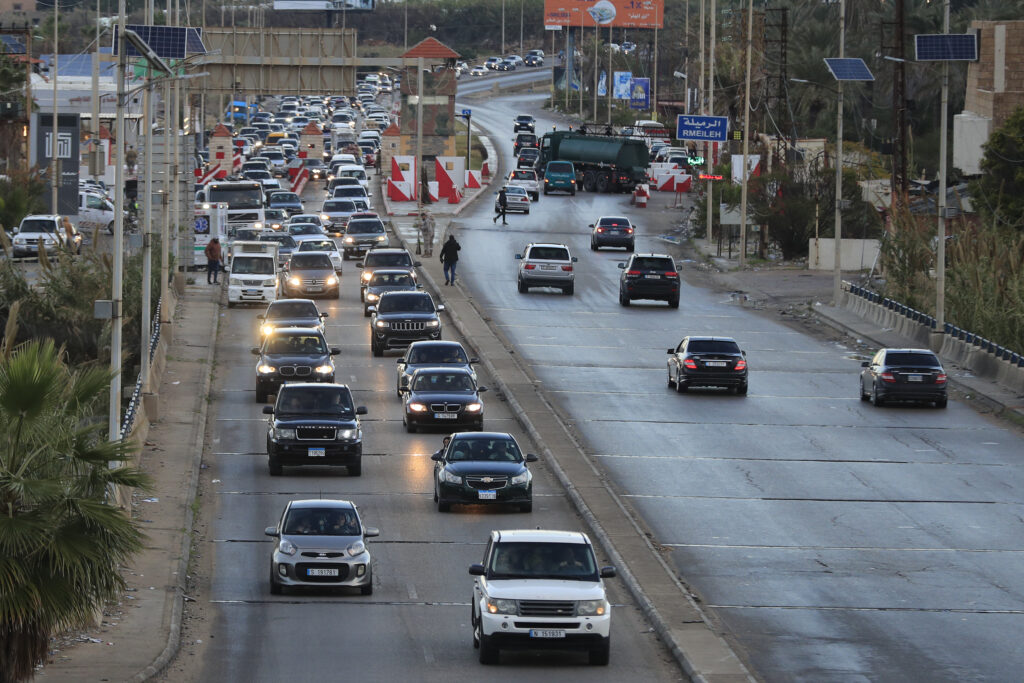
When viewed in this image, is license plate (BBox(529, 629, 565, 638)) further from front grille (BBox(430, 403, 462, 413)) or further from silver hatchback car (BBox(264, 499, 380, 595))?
front grille (BBox(430, 403, 462, 413))

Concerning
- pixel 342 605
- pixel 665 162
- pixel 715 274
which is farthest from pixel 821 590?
pixel 665 162

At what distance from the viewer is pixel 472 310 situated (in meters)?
56.0

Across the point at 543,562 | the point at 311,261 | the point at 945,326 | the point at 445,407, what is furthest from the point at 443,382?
the point at 311,261

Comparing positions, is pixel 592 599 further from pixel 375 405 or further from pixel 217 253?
pixel 217 253

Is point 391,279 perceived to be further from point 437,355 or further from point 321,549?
point 321,549

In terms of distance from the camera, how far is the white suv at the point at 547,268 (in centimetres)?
6075

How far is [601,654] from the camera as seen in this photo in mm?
20297

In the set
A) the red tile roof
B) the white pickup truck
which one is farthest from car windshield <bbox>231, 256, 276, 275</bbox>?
the white pickup truck

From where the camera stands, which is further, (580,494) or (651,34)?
(651,34)

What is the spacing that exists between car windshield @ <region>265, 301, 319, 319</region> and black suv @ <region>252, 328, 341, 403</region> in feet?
19.8

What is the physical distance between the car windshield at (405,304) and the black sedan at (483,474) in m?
→ 17.9

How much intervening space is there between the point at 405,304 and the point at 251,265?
34.6 feet

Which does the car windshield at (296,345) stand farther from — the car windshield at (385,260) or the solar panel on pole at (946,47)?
the solar panel on pole at (946,47)

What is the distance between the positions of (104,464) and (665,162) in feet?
321
